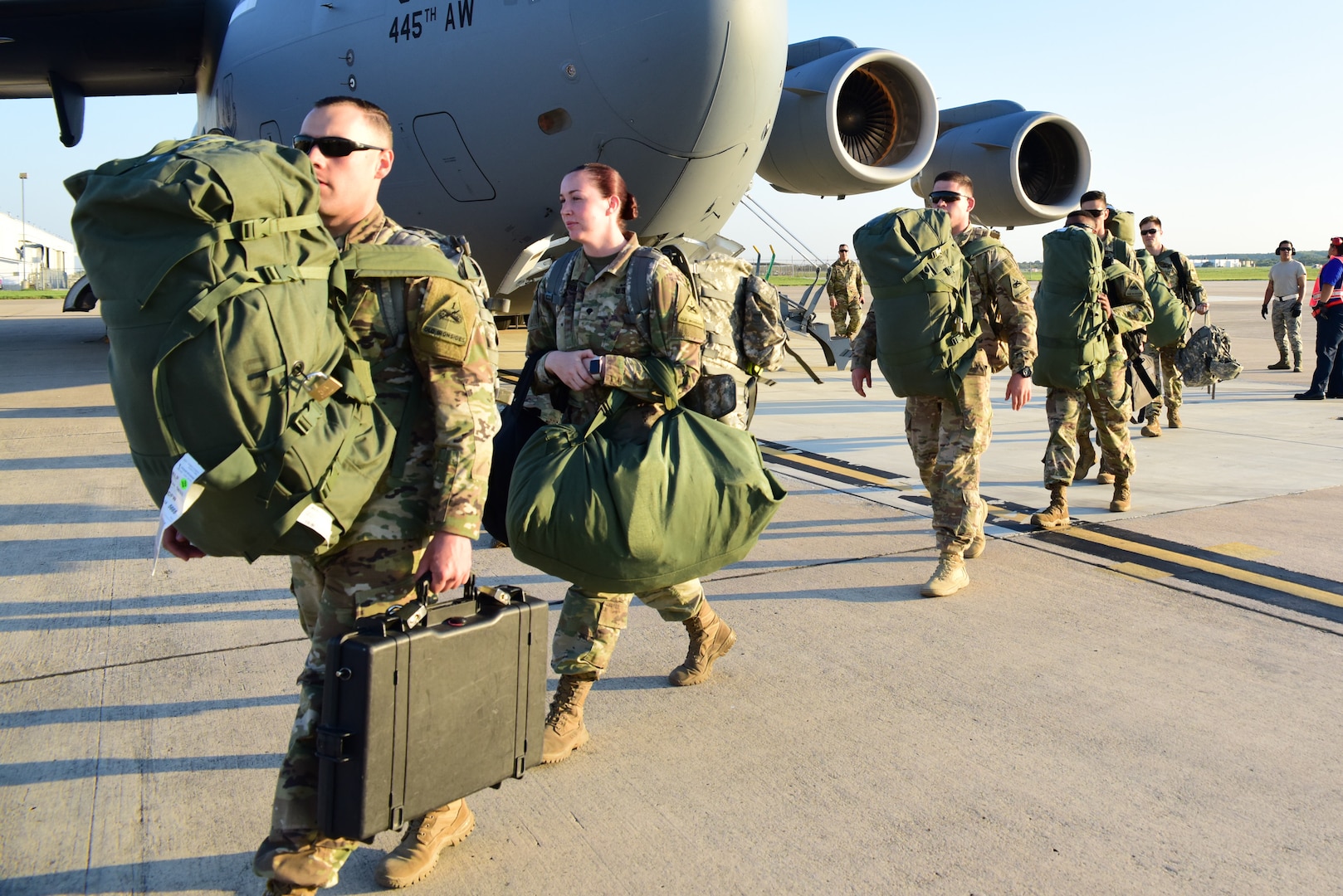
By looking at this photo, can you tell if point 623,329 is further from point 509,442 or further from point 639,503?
point 639,503

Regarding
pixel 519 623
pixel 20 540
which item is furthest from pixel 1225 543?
pixel 20 540

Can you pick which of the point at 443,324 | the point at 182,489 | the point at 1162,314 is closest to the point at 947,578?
the point at 443,324

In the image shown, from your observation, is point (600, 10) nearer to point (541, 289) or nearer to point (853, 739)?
point (541, 289)

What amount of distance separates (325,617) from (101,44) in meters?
12.0

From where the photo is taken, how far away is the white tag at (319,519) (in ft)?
6.59

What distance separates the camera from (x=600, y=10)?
614cm

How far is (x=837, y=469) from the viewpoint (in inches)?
285

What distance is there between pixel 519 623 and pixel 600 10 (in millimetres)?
4879

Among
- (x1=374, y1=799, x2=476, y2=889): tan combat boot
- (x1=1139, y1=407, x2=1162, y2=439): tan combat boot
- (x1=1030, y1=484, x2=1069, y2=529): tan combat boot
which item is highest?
(x1=1139, y1=407, x2=1162, y2=439): tan combat boot

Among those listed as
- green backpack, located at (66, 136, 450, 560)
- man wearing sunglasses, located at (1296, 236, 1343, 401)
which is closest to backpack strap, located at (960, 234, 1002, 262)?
green backpack, located at (66, 136, 450, 560)

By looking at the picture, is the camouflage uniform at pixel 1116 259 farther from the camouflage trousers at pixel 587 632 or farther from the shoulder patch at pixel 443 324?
the shoulder patch at pixel 443 324

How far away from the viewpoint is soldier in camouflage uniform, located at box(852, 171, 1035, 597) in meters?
4.63

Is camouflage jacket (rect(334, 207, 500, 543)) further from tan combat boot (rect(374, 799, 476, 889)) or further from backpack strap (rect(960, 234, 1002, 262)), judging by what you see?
backpack strap (rect(960, 234, 1002, 262))

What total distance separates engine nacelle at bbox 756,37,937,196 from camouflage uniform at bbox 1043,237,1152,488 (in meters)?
3.12
